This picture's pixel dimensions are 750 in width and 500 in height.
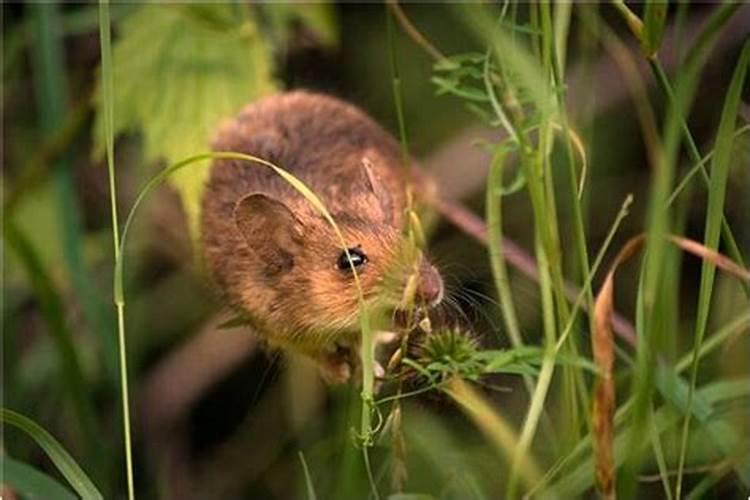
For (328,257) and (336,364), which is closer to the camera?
(328,257)

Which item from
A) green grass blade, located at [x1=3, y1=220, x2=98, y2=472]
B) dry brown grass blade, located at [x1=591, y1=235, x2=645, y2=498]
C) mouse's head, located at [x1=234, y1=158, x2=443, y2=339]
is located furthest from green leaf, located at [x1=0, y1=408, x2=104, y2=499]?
green grass blade, located at [x1=3, y1=220, x2=98, y2=472]

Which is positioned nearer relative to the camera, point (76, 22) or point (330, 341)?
point (330, 341)

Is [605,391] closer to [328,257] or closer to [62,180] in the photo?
[328,257]

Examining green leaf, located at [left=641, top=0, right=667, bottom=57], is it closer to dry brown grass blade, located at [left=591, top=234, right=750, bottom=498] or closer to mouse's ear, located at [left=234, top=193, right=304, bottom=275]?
dry brown grass blade, located at [left=591, top=234, right=750, bottom=498]

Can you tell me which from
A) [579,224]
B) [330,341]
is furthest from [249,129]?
[579,224]

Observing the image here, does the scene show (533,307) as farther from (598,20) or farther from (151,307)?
(151,307)

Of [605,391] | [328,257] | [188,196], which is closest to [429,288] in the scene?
[328,257]

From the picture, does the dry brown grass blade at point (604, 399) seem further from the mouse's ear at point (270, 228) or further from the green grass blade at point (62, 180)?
the green grass blade at point (62, 180)

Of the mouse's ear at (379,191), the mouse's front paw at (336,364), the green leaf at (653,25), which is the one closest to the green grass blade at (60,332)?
the mouse's front paw at (336,364)
